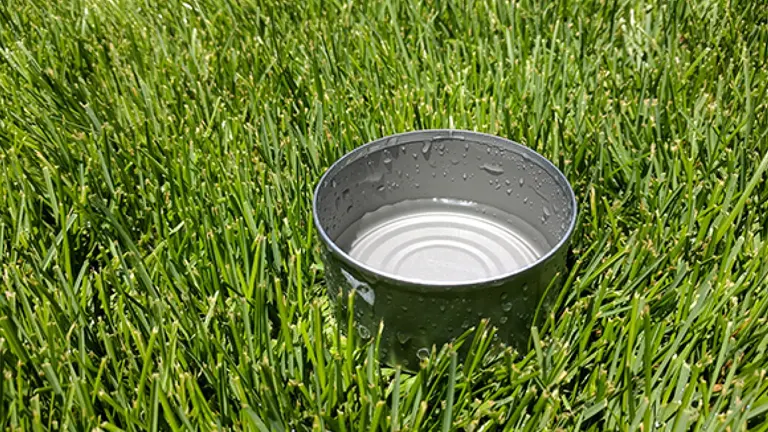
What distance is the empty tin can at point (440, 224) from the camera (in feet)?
4.58

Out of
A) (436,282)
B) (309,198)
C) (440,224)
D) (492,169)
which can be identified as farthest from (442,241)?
(436,282)

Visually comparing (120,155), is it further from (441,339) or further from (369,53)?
(441,339)

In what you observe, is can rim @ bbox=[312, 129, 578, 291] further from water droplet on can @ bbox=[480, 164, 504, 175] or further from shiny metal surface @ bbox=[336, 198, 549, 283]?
shiny metal surface @ bbox=[336, 198, 549, 283]

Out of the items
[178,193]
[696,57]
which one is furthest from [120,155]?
[696,57]

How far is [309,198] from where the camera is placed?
1869 millimetres

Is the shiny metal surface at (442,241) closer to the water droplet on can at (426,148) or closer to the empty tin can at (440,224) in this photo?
the empty tin can at (440,224)

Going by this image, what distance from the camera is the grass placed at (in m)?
1.33

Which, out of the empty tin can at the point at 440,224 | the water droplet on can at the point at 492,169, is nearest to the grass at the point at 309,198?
the empty tin can at the point at 440,224

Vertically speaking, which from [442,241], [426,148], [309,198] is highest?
[426,148]

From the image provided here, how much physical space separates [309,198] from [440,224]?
335 mm

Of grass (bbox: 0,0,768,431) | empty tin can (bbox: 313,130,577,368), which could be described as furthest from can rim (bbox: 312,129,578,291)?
grass (bbox: 0,0,768,431)

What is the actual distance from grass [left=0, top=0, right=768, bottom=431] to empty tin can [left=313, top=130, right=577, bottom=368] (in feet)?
0.21

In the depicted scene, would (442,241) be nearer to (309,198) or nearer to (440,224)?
(440,224)

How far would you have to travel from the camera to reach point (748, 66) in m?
2.15
